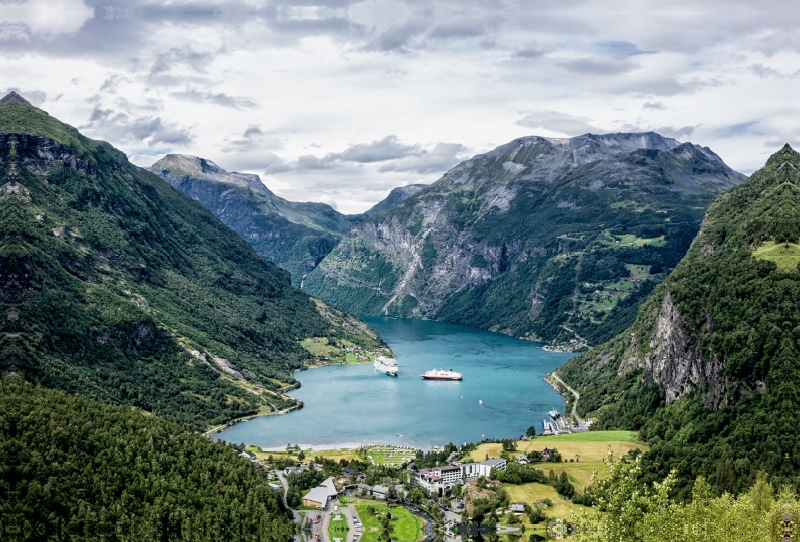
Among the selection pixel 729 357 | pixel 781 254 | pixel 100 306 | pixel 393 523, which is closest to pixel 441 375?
pixel 100 306

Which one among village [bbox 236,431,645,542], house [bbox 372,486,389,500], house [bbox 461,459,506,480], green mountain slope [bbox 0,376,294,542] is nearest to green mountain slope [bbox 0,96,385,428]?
village [bbox 236,431,645,542]

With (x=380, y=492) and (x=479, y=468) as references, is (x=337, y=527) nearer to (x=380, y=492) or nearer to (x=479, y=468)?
(x=380, y=492)

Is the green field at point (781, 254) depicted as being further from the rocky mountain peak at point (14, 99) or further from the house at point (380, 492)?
the rocky mountain peak at point (14, 99)

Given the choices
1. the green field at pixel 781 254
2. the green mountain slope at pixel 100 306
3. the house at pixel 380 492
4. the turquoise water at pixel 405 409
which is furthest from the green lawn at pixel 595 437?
the green mountain slope at pixel 100 306

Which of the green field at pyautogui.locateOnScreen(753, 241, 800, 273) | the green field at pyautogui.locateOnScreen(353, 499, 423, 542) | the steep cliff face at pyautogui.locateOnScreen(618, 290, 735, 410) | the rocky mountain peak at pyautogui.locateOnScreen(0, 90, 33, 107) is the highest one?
the rocky mountain peak at pyautogui.locateOnScreen(0, 90, 33, 107)

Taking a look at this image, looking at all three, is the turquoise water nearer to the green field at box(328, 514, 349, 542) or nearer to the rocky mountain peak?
the green field at box(328, 514, 349, 542)
